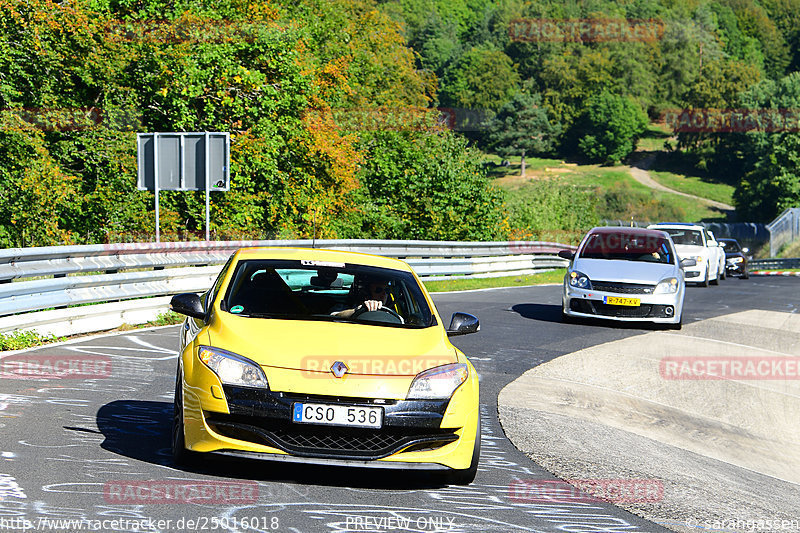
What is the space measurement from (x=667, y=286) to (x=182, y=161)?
31.4ft

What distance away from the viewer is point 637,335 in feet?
51.3

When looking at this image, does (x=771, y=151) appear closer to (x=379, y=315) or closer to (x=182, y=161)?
(x=182, y=161)

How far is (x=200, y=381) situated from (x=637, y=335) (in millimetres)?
10861

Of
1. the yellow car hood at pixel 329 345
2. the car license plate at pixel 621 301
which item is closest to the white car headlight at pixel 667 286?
the car license plate at pixel 621 301

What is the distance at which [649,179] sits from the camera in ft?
454

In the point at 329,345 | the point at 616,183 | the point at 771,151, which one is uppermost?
the point at 771,151

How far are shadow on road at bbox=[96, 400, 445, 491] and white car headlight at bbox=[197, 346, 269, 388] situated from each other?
432 millimetres

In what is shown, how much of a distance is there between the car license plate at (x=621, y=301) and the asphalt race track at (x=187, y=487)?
7.41 meters

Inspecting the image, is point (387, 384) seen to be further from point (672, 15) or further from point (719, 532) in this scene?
point (672, 15)

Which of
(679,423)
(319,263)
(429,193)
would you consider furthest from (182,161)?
(429,193)

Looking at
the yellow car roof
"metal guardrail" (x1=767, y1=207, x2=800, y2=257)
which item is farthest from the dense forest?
"metal guardrail" (x1=767, y1=207, x2=800, y2=257)

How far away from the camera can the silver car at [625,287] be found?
53.3ft

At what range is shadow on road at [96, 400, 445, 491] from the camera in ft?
19.5

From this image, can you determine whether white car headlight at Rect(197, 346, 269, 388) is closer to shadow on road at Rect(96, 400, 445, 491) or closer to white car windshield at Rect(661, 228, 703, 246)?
shadow on road at Rect(96, 400, 445, 491)
